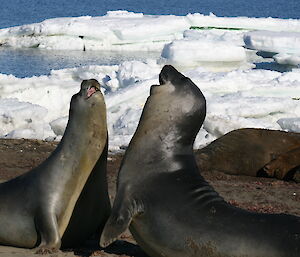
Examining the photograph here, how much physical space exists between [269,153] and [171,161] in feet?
12.6

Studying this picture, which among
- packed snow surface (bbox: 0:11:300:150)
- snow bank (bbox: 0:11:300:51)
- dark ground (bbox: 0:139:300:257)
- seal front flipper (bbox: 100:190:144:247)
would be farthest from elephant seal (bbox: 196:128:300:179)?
snow bank (bbox: 0:11:300:51)

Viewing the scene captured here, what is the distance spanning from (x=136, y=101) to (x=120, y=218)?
24.7ft

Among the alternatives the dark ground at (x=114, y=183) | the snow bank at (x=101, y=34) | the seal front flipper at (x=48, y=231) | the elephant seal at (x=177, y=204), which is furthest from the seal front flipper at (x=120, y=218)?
the snow bank at (x=101, y=34)

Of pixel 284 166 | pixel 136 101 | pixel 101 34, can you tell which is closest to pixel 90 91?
pixel 284 166

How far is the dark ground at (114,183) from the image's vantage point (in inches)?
174

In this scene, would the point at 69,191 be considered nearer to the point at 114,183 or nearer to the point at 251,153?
the point at 114,183

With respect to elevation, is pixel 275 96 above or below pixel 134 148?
below

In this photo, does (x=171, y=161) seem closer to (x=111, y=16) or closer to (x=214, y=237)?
(x=214, y=237)

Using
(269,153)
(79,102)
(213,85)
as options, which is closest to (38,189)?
(79,102)

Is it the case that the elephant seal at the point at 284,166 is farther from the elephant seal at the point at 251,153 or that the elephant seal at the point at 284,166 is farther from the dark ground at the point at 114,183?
the dark ground at the point at 114,183

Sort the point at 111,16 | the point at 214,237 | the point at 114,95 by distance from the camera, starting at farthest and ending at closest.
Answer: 1. the point at 111,16
2. the point at 114,95
3. the point at 214,237

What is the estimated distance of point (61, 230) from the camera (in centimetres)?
448

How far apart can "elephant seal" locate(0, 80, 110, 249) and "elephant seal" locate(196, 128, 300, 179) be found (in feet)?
10.7

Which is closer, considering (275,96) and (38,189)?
(38,189)
